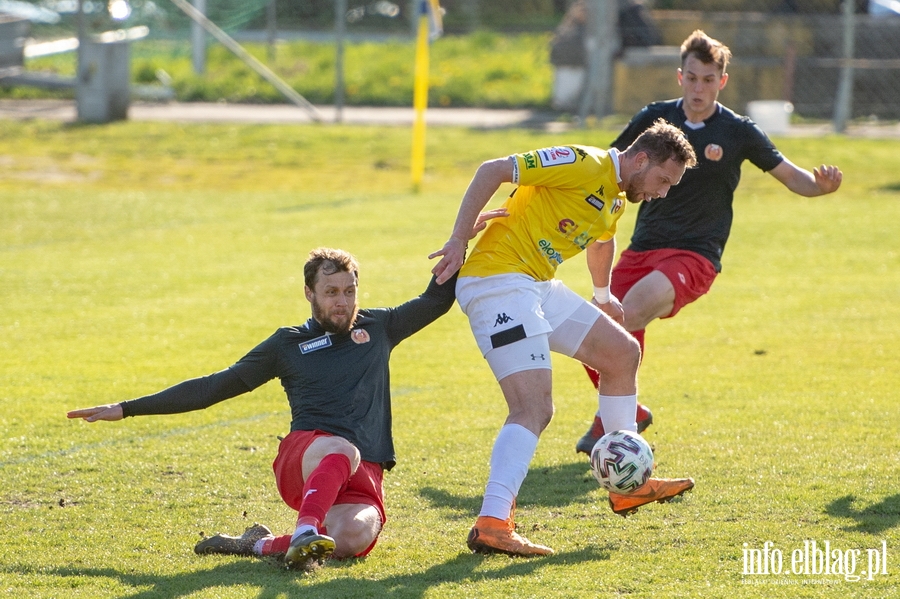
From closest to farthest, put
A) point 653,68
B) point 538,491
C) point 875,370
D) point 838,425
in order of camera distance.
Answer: point 538,491
point 838,425
point 875,370
point 653,68

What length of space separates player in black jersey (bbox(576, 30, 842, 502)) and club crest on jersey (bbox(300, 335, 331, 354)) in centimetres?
218

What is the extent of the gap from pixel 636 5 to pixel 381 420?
20656 mm

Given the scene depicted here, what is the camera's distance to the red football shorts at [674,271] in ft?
22.9

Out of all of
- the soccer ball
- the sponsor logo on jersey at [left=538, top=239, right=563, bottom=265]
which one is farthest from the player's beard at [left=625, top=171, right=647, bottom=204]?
the soccer ball

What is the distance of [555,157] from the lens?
5309 millimetres

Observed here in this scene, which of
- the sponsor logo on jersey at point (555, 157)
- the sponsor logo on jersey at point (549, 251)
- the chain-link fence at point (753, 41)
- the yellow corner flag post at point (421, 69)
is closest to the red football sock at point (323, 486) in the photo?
the sponsor logo on jersey at point (549, 251)

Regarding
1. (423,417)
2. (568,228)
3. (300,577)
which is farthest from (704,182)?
(300,577)

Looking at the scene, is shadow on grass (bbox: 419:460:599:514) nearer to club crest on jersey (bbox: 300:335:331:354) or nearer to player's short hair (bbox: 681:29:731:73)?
club crest on jersey (bbox: 300:335:331:354)

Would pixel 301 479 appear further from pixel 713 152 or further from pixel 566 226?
pixel 713 152

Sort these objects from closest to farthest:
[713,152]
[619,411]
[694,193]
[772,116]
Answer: [619,411], [713,152], [694,193], [772,116]

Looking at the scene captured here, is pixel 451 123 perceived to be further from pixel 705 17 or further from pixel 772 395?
pixel 772 395

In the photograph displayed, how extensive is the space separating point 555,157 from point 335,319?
125 cm

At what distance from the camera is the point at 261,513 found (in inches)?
223

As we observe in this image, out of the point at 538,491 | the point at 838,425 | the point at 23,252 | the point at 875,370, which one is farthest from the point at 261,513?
the point at 23,252
